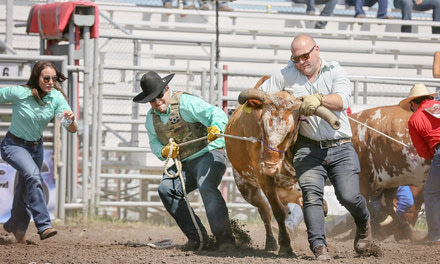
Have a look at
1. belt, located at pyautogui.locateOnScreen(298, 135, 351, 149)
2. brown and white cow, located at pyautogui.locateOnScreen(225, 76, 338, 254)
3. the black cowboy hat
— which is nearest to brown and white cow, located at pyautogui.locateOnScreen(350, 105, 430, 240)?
brown and white cow, located at pyautogui.locateOnScreen(225, 76, 338, 254)

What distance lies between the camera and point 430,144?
22.7ft

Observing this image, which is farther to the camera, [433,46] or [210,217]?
[433,46]

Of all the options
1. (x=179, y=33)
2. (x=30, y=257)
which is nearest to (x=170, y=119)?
(x=30, y=257)

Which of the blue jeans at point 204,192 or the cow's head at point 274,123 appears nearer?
the cow's head at point 274,123

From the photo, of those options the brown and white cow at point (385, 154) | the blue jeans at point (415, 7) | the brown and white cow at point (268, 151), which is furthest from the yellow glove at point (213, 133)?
the blue jeans at point (415, 7)

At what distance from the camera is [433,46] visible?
52.0ft

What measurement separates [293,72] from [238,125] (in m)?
0.89

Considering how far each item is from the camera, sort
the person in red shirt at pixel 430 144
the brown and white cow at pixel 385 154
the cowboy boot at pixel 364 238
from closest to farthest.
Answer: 1. the cowboy boot at pixel 364 238
2. the person in red shirt at pixel 430 144
3. the brown and white cow at pixel 385 154

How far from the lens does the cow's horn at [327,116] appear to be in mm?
5246

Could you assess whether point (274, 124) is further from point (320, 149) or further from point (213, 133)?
point (213, 133)

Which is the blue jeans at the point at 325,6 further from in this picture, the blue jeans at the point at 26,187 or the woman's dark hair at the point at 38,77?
the blue jeans at the point at 26,187

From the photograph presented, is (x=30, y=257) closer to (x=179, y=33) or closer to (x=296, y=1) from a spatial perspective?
(x=179, y=33)

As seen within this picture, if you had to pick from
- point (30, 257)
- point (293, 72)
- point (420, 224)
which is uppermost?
point (293, 72)

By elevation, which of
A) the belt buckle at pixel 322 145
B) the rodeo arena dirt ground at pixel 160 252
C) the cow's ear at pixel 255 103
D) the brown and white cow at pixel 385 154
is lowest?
→ the rodeo arena dirt ground at pixel 160 252
